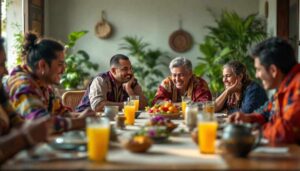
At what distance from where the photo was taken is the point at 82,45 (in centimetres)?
816

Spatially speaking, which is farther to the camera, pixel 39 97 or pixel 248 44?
pixel 248 44

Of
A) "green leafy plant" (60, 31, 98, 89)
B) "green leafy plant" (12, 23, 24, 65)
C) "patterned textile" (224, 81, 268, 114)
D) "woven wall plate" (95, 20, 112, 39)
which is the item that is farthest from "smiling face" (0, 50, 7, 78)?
"woven wall plate" (95, 20, 112, 39)

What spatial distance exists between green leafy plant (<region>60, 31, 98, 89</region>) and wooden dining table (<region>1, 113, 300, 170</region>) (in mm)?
5106

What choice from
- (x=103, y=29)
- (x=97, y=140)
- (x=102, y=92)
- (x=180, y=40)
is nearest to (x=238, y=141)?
(x=97, y=140)

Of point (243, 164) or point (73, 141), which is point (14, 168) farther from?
point (243, 164)

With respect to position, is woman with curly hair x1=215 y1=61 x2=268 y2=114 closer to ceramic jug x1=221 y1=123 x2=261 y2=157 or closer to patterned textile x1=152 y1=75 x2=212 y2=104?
patterned textile x1=152 y1=75 x2=212 y2=104

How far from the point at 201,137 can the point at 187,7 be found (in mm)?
6346

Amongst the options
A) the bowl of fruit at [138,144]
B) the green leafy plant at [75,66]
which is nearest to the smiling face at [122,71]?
the bowl of fruit at [138,144]

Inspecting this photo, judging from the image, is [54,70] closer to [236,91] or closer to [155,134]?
[155,134]

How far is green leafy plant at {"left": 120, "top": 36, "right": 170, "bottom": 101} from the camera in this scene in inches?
314

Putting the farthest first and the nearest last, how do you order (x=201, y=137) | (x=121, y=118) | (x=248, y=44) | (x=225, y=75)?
(x=248, y=44) < (x=225, y=75) < (x=121, y=118) < (x=201, y=137)

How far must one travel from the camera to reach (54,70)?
2.79 m

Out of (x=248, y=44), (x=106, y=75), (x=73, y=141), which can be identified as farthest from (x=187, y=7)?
(x=73, y=141)

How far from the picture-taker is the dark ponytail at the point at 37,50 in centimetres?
277
